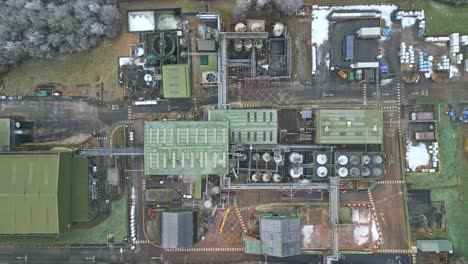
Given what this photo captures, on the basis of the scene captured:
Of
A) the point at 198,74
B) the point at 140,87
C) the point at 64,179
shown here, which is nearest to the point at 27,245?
the point at 64,179

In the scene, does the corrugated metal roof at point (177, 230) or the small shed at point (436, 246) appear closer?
the corrugated metal roof at point (177, 230)

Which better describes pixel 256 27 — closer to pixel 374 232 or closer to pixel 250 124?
pixel 250 124

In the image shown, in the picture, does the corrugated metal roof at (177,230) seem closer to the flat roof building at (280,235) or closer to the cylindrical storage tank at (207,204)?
the cylindrical storage tank at (207,204)

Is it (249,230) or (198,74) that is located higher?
(198,74)

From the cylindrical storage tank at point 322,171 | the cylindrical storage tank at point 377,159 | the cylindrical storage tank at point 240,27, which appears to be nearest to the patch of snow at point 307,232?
the cylindrical storage tank at point 322,171

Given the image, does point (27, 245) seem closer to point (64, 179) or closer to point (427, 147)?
point (64, 179)

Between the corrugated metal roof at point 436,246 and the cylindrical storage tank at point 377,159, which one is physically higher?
the cylindrical storage tank at point 377,159
